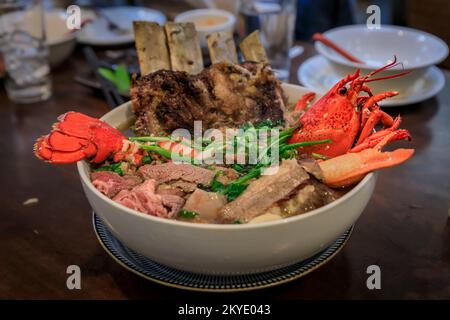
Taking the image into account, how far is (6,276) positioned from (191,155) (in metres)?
0.45

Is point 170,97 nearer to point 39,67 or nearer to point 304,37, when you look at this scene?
point 39,67

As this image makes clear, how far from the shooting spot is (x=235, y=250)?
0.89 metres

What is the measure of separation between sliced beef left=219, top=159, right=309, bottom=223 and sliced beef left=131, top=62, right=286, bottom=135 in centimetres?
33

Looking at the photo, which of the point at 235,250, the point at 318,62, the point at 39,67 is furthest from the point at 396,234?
the point at 39,67

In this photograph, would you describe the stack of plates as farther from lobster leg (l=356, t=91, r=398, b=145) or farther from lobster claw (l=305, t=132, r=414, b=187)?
lobster claw (l=305, t=132, r=414, b=187)

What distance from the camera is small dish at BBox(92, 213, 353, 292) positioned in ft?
3.13

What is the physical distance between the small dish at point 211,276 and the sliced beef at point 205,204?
11 centimetres

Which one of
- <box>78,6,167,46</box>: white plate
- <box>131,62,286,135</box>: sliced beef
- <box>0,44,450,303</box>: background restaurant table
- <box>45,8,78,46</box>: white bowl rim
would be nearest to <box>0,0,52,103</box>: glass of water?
<box>45,8,78,46</box>: white bowl rim

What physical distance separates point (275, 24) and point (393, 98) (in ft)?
1.75

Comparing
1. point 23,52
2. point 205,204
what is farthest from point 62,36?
point 205,204

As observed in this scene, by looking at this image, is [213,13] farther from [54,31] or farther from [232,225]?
[232,225]

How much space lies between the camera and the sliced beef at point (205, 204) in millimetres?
984

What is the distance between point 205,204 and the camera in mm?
993

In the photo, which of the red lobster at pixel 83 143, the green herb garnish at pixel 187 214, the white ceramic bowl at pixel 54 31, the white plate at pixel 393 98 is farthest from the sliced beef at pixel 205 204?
the white ceramic bowl at pixel 54 31
